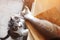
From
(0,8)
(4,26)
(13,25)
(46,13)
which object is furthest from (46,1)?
(0,8)

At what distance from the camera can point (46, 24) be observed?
100 centimetres

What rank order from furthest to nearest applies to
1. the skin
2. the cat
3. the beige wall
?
the cat, the beige wall, the skin

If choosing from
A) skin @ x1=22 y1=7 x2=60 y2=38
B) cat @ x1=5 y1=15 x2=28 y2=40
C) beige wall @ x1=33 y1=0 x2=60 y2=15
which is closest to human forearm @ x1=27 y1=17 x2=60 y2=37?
skin @ x1=22 y1=7 x2=60 y2=38

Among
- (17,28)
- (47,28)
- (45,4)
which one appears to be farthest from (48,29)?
(17,28)

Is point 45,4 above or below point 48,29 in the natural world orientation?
above

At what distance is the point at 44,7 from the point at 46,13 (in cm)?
32

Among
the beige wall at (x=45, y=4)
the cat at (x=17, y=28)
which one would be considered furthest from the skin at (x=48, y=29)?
the cat at (x=17, y=28)

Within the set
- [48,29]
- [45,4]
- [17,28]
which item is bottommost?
[17,28]

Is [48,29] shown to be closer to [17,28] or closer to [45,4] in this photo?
[45,4]

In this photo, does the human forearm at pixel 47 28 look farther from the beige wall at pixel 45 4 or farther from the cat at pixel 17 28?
the cat at pixel 17 28

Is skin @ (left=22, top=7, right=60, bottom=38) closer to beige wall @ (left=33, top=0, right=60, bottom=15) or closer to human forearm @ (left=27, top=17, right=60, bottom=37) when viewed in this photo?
human forearm @ (left=27, top=17, right=60, bottom=37)

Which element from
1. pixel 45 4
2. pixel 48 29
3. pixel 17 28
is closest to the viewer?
pixel 48 29

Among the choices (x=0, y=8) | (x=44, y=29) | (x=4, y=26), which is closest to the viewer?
(x=44, y=29)

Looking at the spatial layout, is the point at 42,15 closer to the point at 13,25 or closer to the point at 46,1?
the point at 46,1
